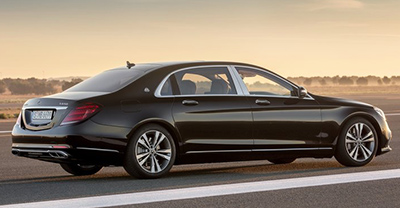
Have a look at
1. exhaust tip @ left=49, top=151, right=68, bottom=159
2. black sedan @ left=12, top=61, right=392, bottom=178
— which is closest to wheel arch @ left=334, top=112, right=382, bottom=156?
black sedan @ left=12, top=61, right=392, bottom=178

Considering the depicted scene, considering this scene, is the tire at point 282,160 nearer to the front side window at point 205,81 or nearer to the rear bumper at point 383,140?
the rear bumper at point 383,140

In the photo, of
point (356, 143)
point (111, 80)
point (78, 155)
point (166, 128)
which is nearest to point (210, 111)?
point (166, 128)

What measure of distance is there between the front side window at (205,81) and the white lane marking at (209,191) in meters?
1.61

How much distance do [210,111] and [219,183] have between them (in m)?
1.18

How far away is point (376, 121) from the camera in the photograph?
38.8 ft

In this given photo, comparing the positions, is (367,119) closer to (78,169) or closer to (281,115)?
(281,115)

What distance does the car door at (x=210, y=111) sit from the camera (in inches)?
410

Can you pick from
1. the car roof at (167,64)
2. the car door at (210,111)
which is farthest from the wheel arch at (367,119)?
the car roof at (167,64)

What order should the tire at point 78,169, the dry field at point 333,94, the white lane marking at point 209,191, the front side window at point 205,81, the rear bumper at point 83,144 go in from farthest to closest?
the dry field at point 333,94, the tire at point 78,169, the front side window at point 205,81, the rear bumper at point 83,144, the white lane marking at point 209,191

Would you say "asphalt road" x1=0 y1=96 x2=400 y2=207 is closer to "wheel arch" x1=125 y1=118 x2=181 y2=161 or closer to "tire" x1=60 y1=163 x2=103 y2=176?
"tire" x1=60 y1=163 x2=103 y2=176

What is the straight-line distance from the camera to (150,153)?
10086 millimetres

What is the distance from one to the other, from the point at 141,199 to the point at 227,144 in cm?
248

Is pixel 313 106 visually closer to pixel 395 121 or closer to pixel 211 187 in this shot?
pixel 211 187

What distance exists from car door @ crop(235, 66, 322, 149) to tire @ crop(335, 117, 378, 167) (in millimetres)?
411
